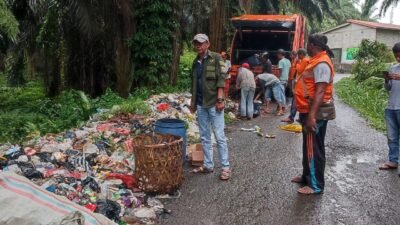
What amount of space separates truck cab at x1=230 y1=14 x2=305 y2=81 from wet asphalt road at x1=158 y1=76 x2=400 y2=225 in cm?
686

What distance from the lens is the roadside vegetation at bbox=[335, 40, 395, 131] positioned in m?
12.5

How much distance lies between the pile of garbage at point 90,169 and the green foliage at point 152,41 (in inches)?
213

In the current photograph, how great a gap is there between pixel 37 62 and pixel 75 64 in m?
3.06

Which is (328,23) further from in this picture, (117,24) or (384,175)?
(384,175)

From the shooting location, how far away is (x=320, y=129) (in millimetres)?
5105

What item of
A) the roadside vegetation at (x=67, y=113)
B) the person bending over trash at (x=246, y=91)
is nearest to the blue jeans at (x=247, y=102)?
the person bending over trash at (x=246, y=91)

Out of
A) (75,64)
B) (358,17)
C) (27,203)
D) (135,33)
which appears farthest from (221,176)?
(358,17)

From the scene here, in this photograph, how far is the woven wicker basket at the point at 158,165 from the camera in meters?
4.98

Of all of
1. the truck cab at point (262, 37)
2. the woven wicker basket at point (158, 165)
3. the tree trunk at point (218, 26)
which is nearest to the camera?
the woven wicker basket at point (158, 165)

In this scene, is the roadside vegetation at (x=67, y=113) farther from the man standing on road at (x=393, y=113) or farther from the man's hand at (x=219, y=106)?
the man standing on road at (x=393, y=113)

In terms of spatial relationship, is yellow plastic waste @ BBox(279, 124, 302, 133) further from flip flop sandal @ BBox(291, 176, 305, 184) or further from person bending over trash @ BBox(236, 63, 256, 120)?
flip flop sandal @ BBox(291, 176, 305, 184)

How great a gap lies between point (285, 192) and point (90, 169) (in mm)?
2528

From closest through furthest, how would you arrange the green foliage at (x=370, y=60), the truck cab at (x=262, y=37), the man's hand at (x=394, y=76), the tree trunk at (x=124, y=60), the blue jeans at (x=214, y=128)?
the blue jeans at (x=214, y=128), the man's hand at (x=394, y=76), the tree trunk at (x=124, y=60), the truck cab at (x=262, y=37), the green foliage at (x=370, y=60)

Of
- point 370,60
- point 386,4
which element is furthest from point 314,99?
point 386,4
